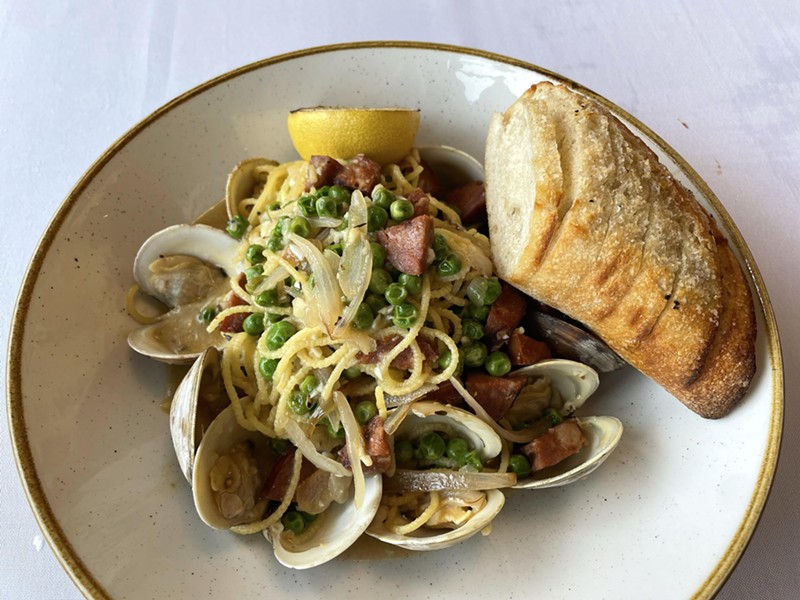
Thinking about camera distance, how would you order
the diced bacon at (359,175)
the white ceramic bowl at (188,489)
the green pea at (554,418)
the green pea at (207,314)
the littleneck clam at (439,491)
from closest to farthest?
1. the white ceramic bowl at (188,489)
2. the littleneck clam at (439,491)
3. the green pea at (554,418)
4. the diced bacon at (359,175)
5. the green pea at (207,314)

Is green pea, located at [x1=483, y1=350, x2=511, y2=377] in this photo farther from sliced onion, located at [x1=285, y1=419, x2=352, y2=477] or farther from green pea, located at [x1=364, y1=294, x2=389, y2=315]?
sliced onion, located at [x1=285, y1=419, x2=352, y2=477]

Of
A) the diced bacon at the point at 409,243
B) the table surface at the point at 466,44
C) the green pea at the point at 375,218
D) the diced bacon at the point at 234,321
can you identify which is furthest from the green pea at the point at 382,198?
the table surface at the point at 466,44

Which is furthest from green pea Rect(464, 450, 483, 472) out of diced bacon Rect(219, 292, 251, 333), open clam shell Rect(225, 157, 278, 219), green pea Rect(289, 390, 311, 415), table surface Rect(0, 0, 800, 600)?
table surface Rect(0, 0, 800, 600)

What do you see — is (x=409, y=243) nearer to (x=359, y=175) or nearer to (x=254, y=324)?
(x=359, y=175)

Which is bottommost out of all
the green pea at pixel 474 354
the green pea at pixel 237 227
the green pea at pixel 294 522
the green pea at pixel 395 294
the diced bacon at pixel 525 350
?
the green pea at pixel 294 522

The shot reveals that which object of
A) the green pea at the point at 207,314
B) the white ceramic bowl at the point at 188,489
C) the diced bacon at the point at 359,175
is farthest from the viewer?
the green pea at the point at 207,314

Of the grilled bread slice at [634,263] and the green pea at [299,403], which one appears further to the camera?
the green pea at [299,403]

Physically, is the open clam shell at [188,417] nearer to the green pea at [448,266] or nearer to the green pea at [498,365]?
the green pea at [448,266]

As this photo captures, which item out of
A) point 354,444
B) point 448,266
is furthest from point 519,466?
point 448,266
